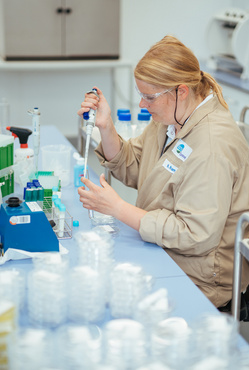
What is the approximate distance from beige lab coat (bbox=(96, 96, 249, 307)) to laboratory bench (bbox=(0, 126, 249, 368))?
7 cm

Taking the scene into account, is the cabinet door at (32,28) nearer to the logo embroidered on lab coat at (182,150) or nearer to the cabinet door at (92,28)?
the cabinet door at (92,28)

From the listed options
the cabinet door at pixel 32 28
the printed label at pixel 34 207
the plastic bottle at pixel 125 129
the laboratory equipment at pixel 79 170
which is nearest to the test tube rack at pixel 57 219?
the printed label at pixel 34 207

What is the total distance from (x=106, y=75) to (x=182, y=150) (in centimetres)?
371

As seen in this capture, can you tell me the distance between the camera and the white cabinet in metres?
4.68

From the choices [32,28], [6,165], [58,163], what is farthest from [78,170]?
[32,28]

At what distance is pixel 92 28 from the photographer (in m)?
4.88

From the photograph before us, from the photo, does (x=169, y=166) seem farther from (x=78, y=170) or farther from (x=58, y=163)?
(x=58, y=163)

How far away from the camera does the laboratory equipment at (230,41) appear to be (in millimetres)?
4715

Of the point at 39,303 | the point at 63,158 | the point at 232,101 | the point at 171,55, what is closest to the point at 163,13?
the point at 232,101

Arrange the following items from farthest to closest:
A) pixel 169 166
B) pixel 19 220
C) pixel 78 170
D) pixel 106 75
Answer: pixel 106 75 → pixel 78 170 → pixel 169 166 → pixel 19 220

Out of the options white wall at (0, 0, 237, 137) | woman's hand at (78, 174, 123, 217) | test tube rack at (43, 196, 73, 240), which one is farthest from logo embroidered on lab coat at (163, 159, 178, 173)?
white wall at (0, 0, 237, 137)

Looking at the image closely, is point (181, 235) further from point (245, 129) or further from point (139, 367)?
point (245, 129)

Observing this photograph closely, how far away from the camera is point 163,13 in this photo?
18.1ft

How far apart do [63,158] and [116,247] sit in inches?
28.7
